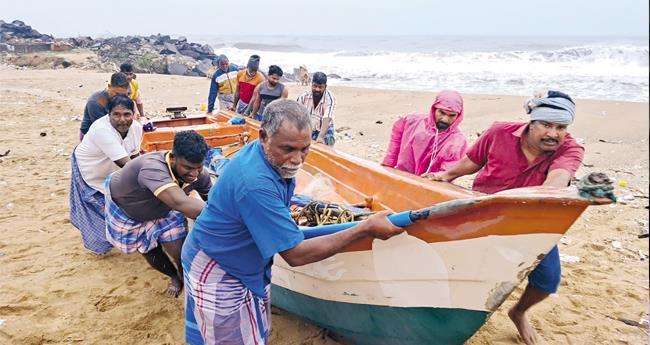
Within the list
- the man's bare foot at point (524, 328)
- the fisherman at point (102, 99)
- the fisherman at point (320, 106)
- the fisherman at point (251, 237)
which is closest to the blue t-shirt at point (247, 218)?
the fisherman at point (251, 237)

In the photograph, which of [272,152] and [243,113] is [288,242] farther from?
[243,113]

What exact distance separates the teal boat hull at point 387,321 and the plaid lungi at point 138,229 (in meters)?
0.92

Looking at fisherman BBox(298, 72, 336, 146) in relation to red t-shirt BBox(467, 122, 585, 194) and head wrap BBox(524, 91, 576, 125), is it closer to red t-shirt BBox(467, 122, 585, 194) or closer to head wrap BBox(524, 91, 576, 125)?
red t-shirt BBox(467, 122, 585, 194)

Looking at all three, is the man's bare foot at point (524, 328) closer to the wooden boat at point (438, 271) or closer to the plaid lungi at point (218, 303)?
the wooden boat at point (438, 271)

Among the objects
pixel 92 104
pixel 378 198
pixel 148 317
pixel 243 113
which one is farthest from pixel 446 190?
pixel 243 113

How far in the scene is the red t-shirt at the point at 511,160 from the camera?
8.53 feet

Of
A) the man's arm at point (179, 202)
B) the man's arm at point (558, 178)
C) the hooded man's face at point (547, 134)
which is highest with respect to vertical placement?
the hooded man's face at point (547, 134)

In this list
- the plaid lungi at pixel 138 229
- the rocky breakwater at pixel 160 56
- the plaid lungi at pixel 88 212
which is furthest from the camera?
the rocky breakwater at pixel 160 56

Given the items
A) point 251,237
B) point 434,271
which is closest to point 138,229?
point 251,237

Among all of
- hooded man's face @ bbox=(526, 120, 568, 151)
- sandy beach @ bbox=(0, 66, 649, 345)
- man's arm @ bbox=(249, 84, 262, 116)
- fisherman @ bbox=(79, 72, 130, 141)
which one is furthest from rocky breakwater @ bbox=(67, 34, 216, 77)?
hooded man's face @ bbox=(526, 120, 568, 151)

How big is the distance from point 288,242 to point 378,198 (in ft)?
7.10

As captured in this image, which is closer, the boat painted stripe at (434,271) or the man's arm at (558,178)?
the boat painted stripe at (434,271)

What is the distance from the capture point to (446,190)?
124 inches

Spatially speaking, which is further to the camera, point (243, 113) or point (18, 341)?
point (243, 113)
